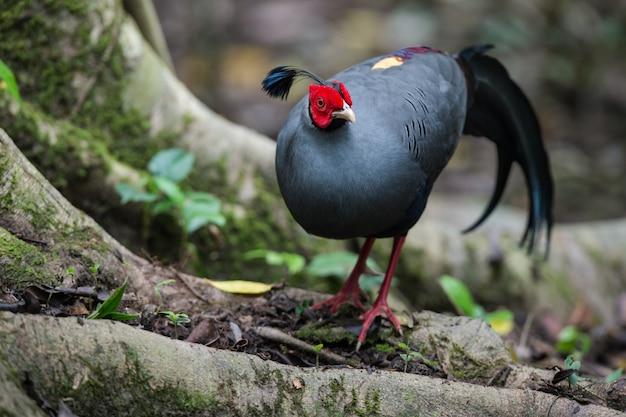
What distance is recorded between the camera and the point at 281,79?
3.47m

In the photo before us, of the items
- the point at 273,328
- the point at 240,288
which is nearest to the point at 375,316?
the point at 273,328

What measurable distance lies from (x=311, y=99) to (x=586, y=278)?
12.4 ft

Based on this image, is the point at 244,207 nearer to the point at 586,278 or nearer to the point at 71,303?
the point at 71,303

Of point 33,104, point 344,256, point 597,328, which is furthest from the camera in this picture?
point 597,328

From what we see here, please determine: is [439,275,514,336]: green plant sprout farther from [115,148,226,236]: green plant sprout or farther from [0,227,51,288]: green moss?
[0,227,51,288]: green moss

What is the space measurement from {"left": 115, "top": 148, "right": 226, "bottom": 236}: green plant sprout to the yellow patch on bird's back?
1.19 meters

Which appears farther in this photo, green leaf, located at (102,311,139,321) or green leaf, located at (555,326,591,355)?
green leaf, located at (555,326,591,355)

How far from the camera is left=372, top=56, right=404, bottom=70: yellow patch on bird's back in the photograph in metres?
4.01

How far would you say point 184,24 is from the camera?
12805mm

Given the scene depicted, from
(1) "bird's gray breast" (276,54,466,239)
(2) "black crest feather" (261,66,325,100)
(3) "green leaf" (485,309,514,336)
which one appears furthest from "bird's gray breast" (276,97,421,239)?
(3) "green leaf" (485,309,514,336)

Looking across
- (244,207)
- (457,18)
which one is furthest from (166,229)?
(457,18)

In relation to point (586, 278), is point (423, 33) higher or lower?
higher

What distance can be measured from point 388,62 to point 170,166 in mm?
1391

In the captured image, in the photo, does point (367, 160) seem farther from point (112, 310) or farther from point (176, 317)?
point (112, 310)
